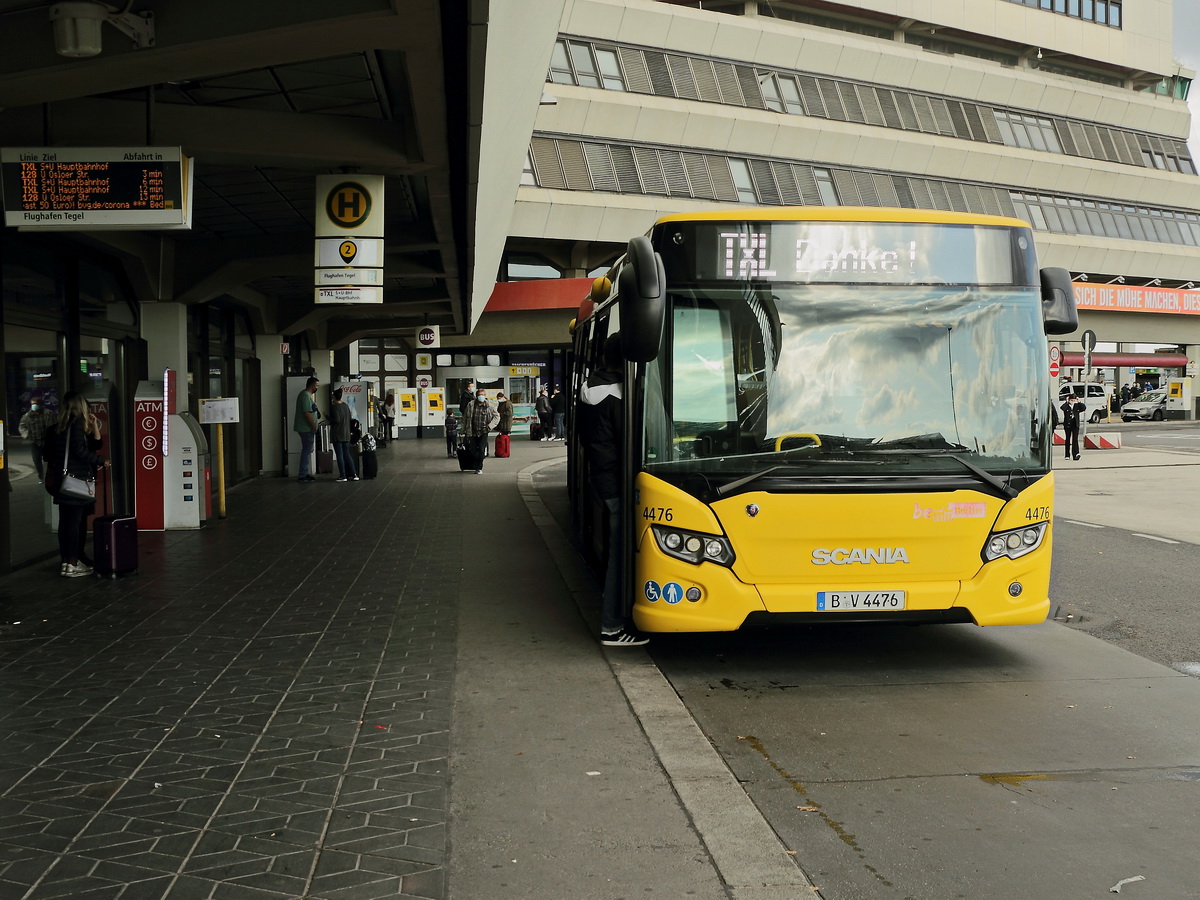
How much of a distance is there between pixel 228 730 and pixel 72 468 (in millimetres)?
5400

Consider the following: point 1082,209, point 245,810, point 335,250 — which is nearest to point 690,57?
point 1082,209

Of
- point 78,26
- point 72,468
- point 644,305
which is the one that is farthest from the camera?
point 72,468

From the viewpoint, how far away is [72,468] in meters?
10.2

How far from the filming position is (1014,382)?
7.04 metres

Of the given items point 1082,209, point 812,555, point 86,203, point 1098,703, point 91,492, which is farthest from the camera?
point 1082,209

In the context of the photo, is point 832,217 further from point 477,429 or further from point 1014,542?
point 477,429

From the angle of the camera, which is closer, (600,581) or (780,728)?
(780,728)

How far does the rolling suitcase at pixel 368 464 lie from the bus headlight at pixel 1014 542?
16777 millimetres

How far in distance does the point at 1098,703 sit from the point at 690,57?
37.7 meters

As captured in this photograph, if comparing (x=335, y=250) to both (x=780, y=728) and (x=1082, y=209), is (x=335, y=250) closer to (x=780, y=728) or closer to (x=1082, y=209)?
(x=780, y=728)

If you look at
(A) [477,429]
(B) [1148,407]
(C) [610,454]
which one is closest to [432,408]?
(A) [477,429]

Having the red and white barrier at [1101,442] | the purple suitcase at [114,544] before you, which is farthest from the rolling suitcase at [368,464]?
the red and white barrier at [1101,442]

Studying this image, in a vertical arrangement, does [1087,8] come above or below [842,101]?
above

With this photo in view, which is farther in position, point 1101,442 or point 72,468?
point 1101,442
